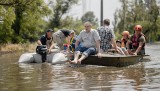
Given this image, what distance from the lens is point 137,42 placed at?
50.3 ft

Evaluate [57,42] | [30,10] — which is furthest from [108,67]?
[30,10]

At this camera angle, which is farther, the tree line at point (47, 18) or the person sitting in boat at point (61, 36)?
the tree line at point (47, 18)

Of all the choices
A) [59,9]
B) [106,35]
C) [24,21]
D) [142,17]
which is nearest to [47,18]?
[59,9]

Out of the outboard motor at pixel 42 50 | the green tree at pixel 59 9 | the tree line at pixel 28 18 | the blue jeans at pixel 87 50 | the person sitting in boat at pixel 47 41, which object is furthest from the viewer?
the green tree at pixel 59 9

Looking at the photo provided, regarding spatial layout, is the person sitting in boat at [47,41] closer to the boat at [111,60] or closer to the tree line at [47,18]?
the boat at [111,60]

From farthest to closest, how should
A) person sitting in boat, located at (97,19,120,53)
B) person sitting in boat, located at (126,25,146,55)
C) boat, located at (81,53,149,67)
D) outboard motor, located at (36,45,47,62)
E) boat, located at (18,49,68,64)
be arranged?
outboard motor, located at (36,45,47,62)
boat, located at (18,49,68,64)
person sitting in boat, located at (126,25,146,55)
person sitting in boat, located at (97,19,120,53)
boat, located at (81,53,149,67)

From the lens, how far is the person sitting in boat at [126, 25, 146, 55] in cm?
1486

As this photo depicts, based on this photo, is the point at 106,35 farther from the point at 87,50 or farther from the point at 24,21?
the point at 24,21

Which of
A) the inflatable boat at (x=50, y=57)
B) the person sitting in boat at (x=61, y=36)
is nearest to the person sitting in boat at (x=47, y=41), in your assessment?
the inflatable boat at (x=50, y=57)

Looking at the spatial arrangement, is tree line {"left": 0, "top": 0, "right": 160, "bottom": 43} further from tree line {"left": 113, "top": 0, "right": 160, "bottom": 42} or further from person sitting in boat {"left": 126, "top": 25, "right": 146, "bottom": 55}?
person sitting in boat {"left": 126, "top": 25, "right": 146, "bottom": 55}

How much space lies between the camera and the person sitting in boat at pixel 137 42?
585 inches

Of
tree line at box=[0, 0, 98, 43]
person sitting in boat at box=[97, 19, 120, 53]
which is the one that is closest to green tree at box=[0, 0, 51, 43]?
tree line at box=[0, 0, 98, 43]

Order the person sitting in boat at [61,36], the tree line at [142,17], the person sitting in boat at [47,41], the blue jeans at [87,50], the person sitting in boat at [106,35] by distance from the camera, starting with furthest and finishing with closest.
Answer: the tree line at [142,17]
the person sitting in boat at [61,36]
the person sitting in boat at [47,41]
the person sitting in boat at [106,35]
the blue jeans at [87,50]

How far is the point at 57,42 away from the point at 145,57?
3.98 metres
